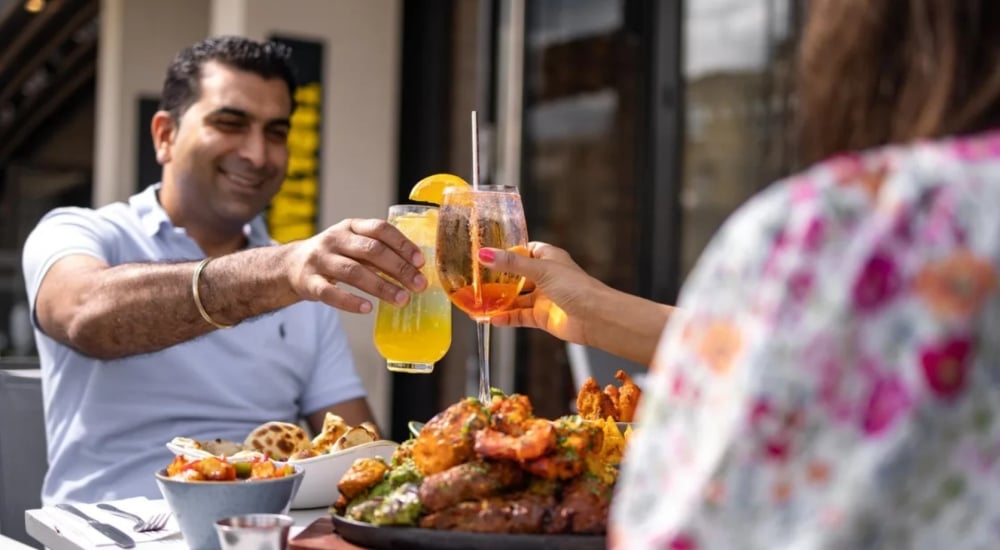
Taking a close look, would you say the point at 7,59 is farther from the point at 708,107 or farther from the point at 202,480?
the point at 202,480

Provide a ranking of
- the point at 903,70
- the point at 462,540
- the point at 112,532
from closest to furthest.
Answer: the point at 903,70
the point at 462,540
the point at 112,532

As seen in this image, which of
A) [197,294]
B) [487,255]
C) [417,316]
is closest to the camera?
[487,255]

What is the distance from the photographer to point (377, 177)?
5664 millimetres

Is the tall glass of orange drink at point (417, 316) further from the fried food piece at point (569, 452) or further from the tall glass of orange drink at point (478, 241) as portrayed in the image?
the fried food piece at point (569, 452)

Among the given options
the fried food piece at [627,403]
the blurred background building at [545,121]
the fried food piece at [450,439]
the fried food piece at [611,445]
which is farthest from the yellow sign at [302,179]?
the fried food piece at [450,439]

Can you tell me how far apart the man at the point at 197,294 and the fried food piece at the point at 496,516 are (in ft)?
1.73

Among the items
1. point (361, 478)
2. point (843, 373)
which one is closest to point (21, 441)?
point (361, 478)

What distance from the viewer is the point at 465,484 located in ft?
4.10

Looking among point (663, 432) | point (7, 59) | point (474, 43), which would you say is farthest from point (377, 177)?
point (7, 59)

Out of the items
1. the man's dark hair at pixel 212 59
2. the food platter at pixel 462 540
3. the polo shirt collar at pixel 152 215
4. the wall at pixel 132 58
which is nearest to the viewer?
the food platter at pixel 462 540

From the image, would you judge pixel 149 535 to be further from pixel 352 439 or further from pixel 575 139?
pixel 575 139

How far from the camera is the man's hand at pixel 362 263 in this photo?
5.49ft

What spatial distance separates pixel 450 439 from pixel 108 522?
544mm

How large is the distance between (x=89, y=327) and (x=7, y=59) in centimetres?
1016
